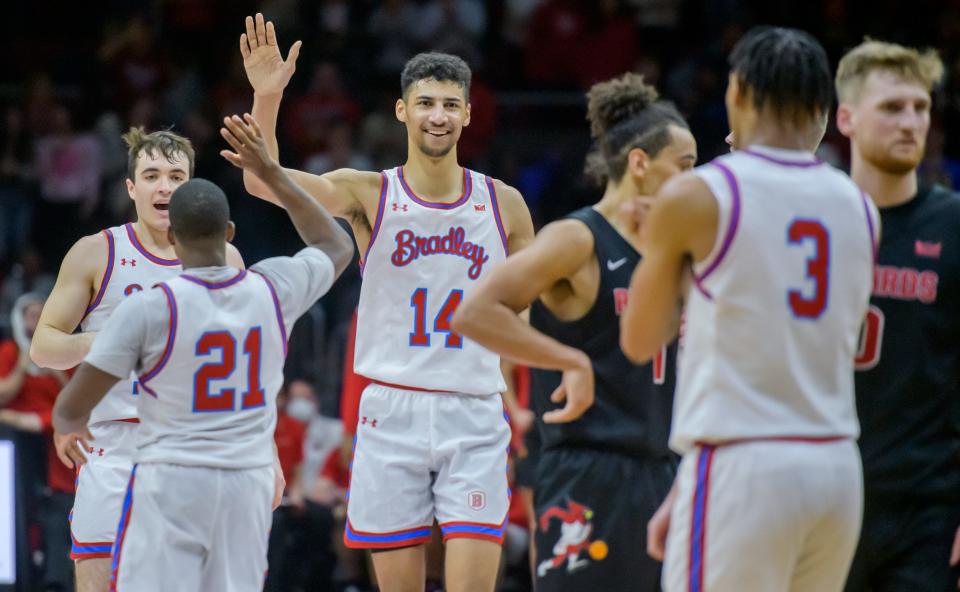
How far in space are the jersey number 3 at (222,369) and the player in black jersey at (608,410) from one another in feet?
3.32

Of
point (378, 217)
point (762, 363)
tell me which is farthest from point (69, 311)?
point (762, 363)

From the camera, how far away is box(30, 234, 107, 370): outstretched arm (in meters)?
6.24

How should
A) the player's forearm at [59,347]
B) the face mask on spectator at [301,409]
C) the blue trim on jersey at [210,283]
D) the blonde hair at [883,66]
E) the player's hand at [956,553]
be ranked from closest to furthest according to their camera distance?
the player's hand at [956,553], the blonde hair at [883,66], the blue trim on jersey at [210,283], the player's forearm at [59,347], the face mask on spectator at [301,409]

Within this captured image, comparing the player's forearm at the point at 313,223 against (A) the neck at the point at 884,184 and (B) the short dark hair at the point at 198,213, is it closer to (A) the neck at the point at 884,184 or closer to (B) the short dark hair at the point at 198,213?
(B) the short dark hair at the point at 198,213

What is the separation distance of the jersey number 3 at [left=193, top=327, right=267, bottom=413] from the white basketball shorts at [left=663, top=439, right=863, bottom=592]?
1.77 metres

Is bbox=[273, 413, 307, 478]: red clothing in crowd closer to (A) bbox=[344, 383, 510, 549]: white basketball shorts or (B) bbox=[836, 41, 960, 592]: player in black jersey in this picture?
(A) bbox=[344, 383, 510, 549]: white basketball shorts

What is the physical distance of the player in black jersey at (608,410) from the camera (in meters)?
5.12

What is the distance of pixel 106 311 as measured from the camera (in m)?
6.58

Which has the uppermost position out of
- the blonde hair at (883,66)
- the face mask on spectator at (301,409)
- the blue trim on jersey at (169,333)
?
the blonde hair at (883,66)

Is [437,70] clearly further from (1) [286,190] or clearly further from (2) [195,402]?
(2) [195,402]

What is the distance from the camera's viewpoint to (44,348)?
629 cm

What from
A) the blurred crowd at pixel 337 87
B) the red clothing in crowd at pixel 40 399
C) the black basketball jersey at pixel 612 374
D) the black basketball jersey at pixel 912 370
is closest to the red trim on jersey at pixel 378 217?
the black basketball jersey at pixel 612 374

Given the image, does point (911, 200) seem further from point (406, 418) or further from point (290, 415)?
point (290, 415)

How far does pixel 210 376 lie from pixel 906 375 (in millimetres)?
2411
